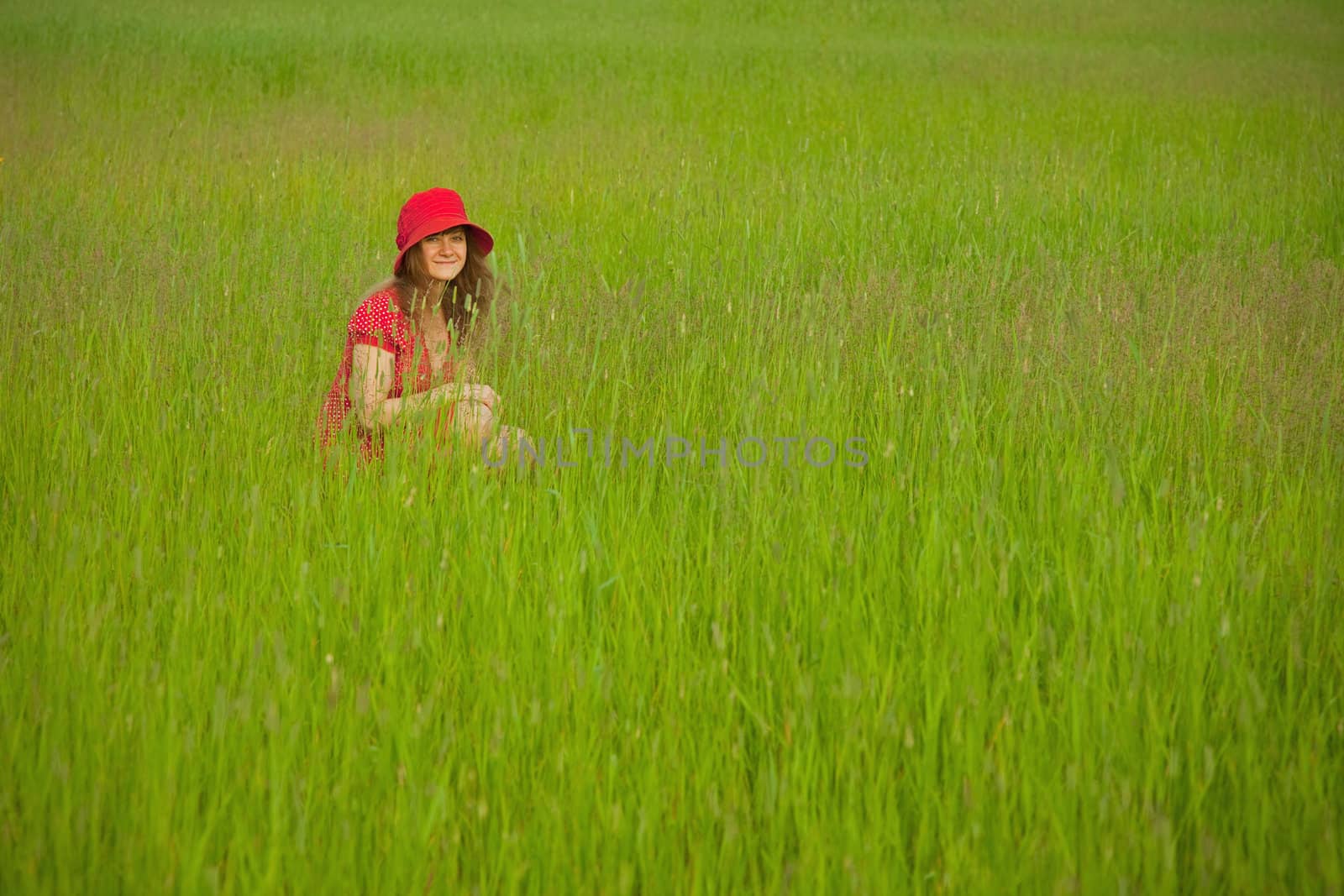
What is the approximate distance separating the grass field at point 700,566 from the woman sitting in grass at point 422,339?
12 centimetres

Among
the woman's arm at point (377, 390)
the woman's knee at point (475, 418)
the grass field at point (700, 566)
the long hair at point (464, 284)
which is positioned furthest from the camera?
the long hair at point (464, 284)

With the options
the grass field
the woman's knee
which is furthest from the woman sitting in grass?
the grass field

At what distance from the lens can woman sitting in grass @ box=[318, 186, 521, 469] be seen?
301 centimetres

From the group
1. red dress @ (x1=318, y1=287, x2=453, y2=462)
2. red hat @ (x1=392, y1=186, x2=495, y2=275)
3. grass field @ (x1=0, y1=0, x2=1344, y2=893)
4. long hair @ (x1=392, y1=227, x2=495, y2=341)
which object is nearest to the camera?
grass field @ (x1=0, y1=0, x2=1344, y2=893)

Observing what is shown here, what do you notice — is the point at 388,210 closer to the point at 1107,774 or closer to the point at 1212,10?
the point at 1107,774

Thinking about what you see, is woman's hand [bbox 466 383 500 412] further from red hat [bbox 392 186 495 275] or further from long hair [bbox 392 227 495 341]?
red hat [bbox 392 186 495 275]

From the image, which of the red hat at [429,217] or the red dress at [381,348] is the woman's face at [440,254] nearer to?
the red hat at [429,217]

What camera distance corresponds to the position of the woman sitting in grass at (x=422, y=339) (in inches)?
119

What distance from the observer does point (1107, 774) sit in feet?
5.88

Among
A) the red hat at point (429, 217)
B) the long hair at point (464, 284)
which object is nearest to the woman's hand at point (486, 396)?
the long hair at point (464, 284)

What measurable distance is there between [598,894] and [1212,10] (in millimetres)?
27505

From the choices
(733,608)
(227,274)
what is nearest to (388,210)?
(227,274)

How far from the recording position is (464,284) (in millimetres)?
3658

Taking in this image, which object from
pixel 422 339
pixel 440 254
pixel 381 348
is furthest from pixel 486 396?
pixel 440 254
